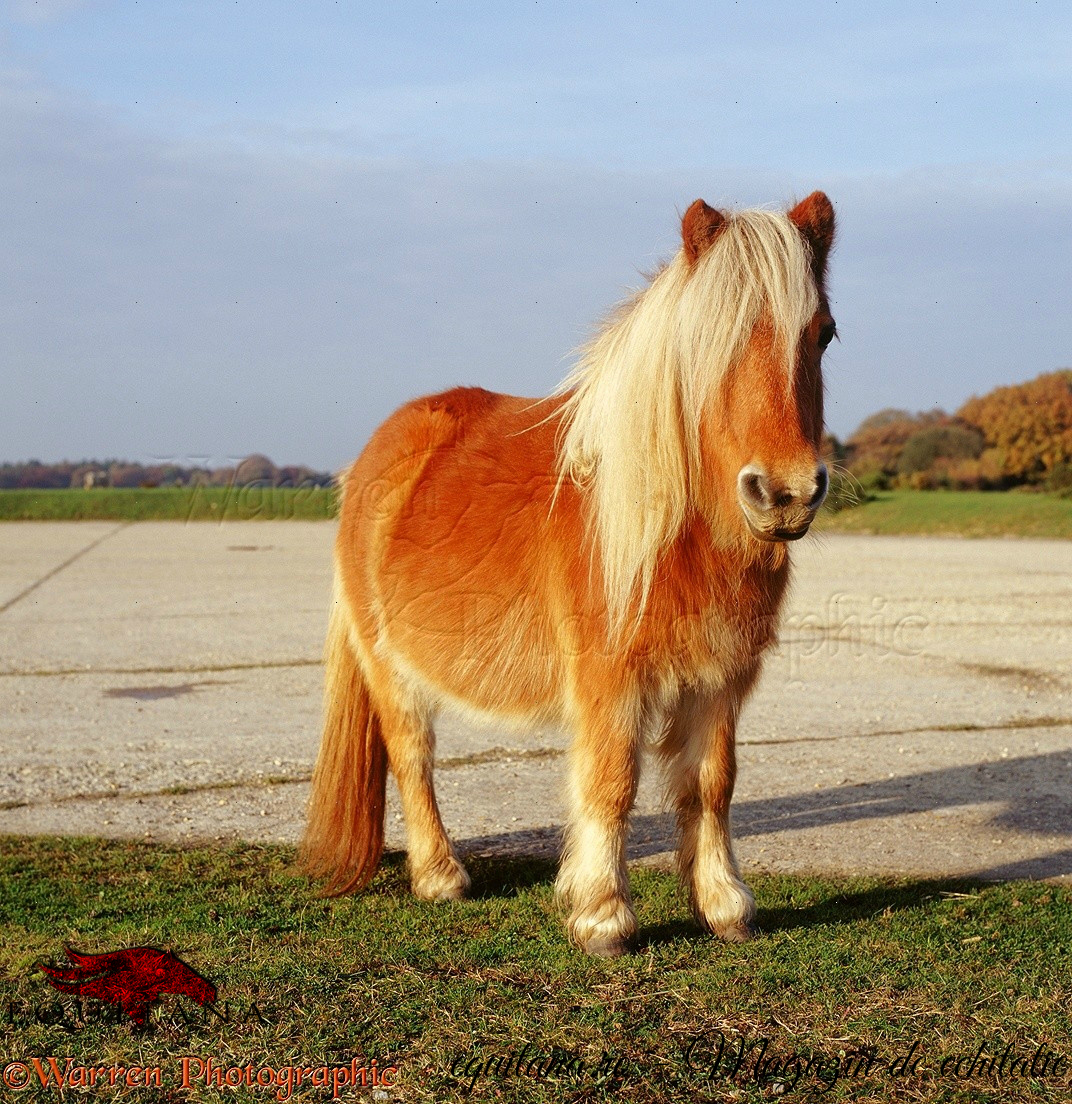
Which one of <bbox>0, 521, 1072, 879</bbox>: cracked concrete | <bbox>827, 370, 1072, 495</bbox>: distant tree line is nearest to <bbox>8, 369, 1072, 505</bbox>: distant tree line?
<bbox>827, 370, 1072, 495</bbox>: distant tree line

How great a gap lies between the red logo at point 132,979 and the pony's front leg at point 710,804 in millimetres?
1600

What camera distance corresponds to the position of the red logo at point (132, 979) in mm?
3137

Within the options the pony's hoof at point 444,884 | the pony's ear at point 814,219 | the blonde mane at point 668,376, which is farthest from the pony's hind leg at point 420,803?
the pony's ear at point 814,219

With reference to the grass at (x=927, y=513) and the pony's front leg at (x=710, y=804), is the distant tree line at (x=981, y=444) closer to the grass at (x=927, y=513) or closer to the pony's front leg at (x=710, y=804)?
the grass at (x=927, y=513)

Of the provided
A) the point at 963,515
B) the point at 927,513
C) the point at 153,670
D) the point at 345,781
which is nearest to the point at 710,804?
the point at 345,781

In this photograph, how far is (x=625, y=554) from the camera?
340 cm

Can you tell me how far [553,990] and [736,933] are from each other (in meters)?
0.79

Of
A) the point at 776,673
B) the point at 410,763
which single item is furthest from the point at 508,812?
the point at 776,673

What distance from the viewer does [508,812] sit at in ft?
18.4

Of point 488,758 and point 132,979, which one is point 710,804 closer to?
point 132,979

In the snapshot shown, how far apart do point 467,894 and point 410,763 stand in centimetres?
55

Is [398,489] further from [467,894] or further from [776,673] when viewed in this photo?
[776,673]

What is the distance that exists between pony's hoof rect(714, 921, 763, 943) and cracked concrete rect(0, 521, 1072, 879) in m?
0.75

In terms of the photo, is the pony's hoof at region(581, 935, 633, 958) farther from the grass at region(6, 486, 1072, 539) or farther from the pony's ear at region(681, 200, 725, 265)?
the grass at region(6, 486, 1072, 539)
